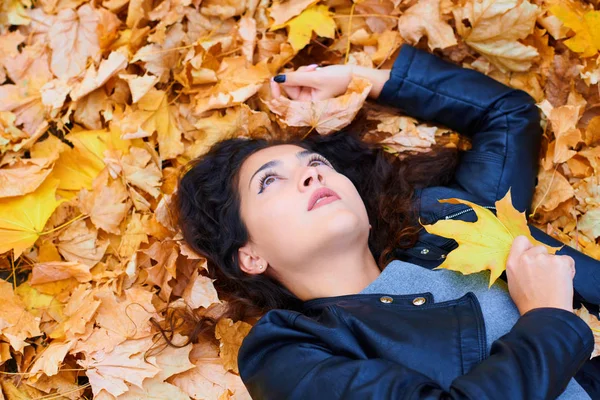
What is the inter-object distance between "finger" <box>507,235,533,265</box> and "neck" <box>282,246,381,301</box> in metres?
0.52

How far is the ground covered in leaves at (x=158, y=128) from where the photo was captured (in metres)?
2.52

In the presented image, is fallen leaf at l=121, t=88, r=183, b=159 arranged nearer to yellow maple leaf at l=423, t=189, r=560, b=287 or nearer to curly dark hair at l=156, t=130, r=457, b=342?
curly dark hair at l=156, t=130, r=457, b=342

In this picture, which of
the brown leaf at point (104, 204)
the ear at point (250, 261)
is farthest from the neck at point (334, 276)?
the brown leaf at point (104, 204)

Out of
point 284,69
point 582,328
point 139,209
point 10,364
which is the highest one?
point 284,69

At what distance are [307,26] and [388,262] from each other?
1203 mm

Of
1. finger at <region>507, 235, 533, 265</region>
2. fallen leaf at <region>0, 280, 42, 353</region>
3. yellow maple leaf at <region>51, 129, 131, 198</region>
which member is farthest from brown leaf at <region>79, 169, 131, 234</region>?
finger at <region>507, 235, 533, 265</region>

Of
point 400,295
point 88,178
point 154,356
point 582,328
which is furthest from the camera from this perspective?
point 88,178

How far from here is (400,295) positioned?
2170 millimetres

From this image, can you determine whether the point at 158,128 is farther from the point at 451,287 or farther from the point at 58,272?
the point at 451,287

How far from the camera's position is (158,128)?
2926 millimetres

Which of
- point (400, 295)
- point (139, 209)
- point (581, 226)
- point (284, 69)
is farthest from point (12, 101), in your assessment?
point (581, 226)

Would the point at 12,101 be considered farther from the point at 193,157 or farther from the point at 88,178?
the point at 193,157

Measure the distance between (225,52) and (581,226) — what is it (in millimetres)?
1788

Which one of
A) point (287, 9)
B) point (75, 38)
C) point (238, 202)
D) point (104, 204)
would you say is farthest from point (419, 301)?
point (75, 38)
